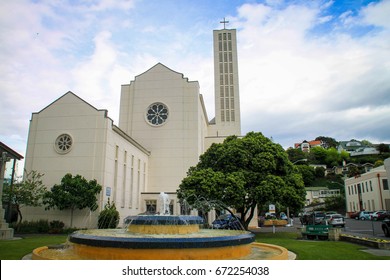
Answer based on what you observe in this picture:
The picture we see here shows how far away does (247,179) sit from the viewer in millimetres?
→ 23797

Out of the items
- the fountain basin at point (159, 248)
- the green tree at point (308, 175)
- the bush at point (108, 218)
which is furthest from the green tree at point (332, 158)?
the fountain basin at point (159, 248)

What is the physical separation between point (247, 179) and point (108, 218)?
40.5ft

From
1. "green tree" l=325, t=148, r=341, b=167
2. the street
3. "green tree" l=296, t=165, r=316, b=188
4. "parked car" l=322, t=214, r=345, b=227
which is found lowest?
the street

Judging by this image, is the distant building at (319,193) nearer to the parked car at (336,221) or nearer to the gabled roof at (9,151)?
the parked car at (336,221)

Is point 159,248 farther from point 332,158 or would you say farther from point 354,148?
point 354,148

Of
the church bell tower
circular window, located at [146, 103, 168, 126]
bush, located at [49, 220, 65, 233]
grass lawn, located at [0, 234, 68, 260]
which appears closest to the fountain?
grass lawn, located at [0, 234, 68, 260]

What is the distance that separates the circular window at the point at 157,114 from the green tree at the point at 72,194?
16743 mm

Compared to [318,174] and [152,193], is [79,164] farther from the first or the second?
[318,174]

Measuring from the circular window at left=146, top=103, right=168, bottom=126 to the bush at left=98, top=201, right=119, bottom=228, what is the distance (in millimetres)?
16123

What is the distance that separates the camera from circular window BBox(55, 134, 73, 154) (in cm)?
2877

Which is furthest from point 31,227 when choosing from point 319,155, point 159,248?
point 319,155

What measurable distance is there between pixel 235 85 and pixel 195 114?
47.7 feet

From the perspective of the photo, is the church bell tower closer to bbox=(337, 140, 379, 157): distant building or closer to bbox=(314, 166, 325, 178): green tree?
bbox=(314, 166, 325, 178): green tree

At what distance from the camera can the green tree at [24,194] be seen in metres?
24.9
